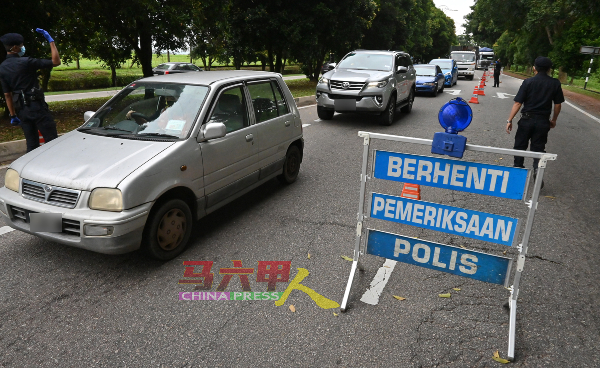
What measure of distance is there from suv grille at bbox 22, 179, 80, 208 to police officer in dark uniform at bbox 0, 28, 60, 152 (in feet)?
8.81

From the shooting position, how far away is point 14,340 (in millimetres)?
2990

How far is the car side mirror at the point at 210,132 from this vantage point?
432 centimetres

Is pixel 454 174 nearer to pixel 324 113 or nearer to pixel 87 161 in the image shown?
pixel 87 161

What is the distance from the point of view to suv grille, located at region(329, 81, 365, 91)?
10703 millimetres

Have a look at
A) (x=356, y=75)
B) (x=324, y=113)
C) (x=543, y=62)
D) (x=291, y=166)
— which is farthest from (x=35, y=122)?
(x=324, y=113)

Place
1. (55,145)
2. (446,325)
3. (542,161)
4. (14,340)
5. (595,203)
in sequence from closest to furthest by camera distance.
→ (542,161) → (14,340) → (446,325) → (55,145) → (595,203)

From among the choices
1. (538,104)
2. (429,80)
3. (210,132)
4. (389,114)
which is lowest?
(389,114)

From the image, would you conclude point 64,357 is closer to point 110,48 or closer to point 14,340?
point 14,340

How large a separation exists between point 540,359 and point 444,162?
1.45m

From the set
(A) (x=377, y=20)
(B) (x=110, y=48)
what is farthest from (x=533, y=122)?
(A) (x=377, y=20)

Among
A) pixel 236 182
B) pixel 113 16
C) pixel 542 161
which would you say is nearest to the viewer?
pixel 542 161

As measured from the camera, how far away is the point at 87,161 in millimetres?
3857

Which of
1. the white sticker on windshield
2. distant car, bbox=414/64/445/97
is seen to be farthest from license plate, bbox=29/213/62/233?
distant car, bbox=414/64/445/97

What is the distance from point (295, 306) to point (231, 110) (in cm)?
248
